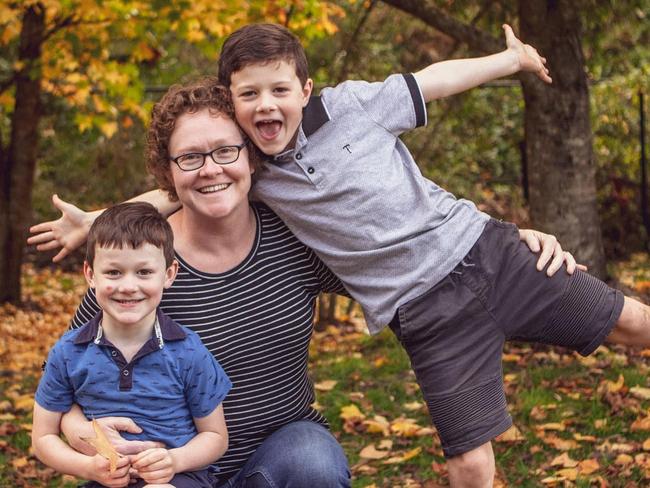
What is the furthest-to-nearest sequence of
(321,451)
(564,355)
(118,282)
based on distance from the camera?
1. (564,355)
2. (321,451)
3. (118,282)

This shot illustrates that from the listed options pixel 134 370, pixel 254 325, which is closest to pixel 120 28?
pixel 254 325

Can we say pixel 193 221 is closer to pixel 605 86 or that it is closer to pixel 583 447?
pixel 583 447

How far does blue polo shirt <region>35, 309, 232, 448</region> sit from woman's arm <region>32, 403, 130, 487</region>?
0.04 metres

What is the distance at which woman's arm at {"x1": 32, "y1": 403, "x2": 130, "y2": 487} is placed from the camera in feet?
7.55

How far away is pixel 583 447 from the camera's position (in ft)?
12.7

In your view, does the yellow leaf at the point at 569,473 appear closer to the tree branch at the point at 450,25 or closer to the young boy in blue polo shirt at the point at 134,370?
the young boy in blue polo shirt at the point at 134,370

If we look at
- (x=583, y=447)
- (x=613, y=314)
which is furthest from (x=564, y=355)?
(x=613, y=314)

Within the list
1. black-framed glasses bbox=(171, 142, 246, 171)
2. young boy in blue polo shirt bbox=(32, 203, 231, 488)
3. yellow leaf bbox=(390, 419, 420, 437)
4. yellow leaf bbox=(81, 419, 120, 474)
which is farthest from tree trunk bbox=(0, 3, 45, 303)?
yellow leaf bbox=(81, 419, 120, 474)

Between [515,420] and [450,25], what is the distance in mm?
2017

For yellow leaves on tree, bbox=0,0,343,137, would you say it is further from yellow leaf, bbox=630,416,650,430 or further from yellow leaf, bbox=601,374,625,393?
yellow leaf, bbox=630,416,650,430

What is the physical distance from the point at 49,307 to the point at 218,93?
6.89m

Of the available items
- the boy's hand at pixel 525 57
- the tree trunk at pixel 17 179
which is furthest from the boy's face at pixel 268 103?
the tree trunk at pixel 17 179

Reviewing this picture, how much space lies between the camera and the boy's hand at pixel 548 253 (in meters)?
2.90

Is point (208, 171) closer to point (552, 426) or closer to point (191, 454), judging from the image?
point (191, 454)
